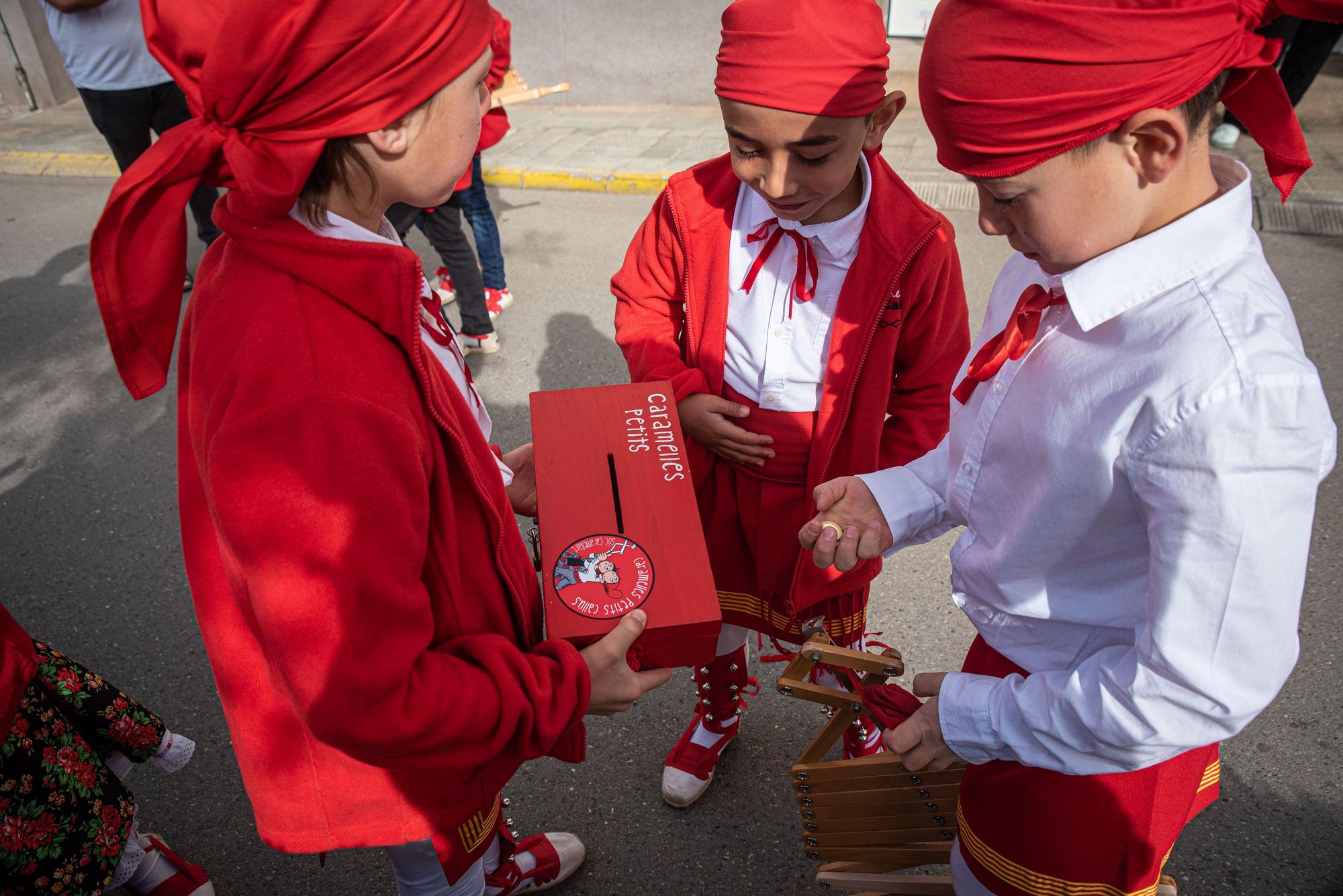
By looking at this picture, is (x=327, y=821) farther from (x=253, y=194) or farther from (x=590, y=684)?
(x=253, y=194)

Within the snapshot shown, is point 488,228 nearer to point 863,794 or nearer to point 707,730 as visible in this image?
point 707,730

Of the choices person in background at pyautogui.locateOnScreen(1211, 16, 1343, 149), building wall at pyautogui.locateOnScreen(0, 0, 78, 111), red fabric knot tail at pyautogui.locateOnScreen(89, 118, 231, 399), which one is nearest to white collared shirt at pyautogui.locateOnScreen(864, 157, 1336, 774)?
red fabric knot tail at pyautogui.locateOnScreen(89, 118, 231, 399)

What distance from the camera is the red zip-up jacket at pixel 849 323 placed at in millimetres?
1821

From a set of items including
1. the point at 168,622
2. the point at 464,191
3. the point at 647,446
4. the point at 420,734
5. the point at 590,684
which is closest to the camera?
the point at 420,734

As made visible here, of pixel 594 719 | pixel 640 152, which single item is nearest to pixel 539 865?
pixel 594 719

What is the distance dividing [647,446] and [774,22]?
82cm

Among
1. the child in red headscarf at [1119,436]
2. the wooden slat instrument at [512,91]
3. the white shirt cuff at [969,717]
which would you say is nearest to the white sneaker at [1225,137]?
the wooden slat instrument at [512,91]

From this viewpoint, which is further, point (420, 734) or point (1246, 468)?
point (420, 734)

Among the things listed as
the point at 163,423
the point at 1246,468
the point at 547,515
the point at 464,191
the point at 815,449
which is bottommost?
the point at 163,423

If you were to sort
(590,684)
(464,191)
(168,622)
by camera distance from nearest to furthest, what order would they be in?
(590,684)
(168,622)
(464,191)

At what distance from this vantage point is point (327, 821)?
55.8 inches

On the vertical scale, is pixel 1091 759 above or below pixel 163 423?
above

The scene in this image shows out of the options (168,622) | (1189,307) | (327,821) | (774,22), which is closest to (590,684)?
(327,821)

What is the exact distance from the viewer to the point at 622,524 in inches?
62.5
